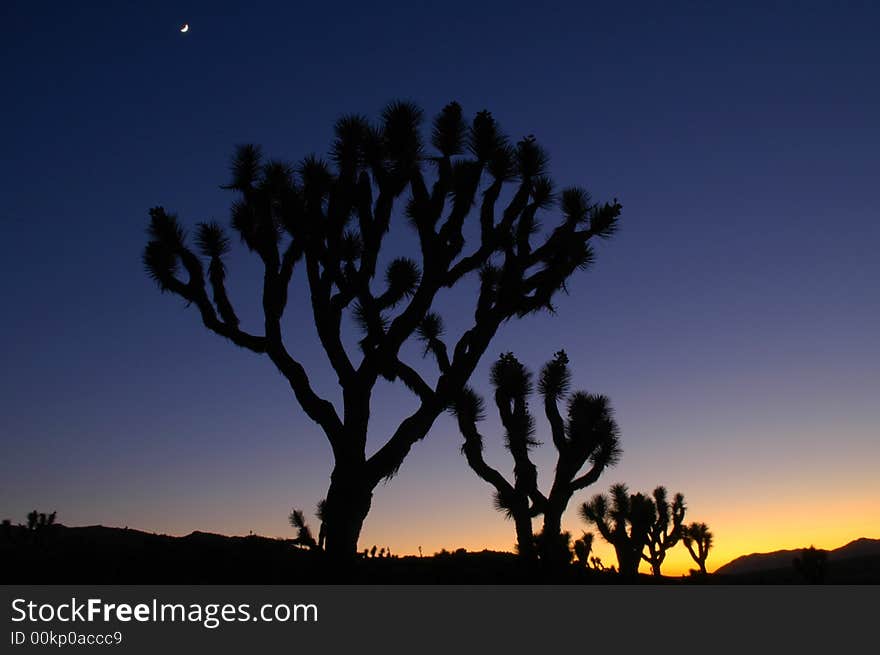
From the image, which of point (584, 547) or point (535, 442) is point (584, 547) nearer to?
point (584, 547)

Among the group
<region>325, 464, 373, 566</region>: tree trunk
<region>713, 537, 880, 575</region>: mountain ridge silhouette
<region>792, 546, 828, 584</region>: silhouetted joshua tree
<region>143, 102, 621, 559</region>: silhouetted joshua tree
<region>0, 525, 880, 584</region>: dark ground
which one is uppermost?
<region>143, 102, 621, 559</region>: silhouetted joshua tree

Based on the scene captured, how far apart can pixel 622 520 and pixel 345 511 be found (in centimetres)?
1112

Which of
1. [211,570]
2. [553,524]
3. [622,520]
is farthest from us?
[622,520]

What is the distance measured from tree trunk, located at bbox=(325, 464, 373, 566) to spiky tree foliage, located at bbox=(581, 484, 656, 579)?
10638mm

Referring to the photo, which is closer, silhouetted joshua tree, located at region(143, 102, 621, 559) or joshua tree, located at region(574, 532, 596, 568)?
silhouetted joshua tree, located at region(143, 102, 621, 559)

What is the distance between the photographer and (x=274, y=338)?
1074 cm

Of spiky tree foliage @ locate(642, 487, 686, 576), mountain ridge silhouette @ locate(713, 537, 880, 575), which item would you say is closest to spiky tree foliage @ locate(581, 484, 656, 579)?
spiky tree foliage @ locate(642, 487, 686, 576)

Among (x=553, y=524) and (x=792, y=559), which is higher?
(x=553, y=524)

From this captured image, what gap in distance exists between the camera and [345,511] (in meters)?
9.94

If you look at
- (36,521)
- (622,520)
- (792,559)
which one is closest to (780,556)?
(792,559)

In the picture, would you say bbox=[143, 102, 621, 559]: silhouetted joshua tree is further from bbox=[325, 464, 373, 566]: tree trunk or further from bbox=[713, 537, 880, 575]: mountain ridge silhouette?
bbox=[713, 537, 880, 575]: mountain ridge silhouette

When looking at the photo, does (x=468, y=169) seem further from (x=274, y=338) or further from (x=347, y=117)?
(x=274, y=338)

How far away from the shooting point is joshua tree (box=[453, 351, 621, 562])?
1405cm
